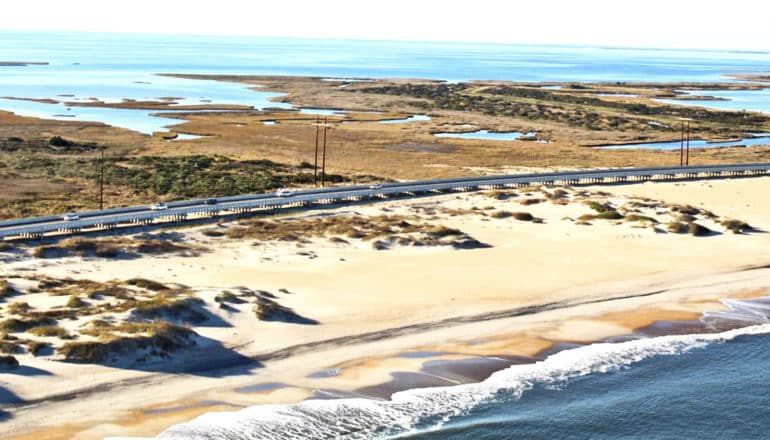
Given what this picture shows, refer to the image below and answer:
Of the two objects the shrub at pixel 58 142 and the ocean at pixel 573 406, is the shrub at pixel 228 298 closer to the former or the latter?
the ocean at pixel 573 406

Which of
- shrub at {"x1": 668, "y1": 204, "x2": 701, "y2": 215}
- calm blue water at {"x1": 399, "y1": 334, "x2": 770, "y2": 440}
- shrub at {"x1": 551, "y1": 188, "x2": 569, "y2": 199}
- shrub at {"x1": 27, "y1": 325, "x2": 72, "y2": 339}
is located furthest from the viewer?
shrub at {"x1": 551, "y1": 188, "x2": 569, "y2": 199}

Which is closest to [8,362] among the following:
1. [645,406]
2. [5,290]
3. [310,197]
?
[5,290]

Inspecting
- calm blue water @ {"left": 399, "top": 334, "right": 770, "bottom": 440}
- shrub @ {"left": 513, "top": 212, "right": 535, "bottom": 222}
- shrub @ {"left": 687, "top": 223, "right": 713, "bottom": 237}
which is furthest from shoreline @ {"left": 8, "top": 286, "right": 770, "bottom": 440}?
shrub @ {"left": 513, "top": 212, "right": 535, "bottom": 222}

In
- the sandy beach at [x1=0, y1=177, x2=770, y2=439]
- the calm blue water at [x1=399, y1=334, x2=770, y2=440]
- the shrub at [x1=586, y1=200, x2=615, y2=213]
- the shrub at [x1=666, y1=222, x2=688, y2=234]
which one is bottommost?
the calm blue water at [x1=399, y1=334, x2=770, y2=440]

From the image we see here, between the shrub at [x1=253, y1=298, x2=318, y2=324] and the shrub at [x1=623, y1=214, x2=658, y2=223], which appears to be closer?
the shrub at [x1=253, y1=298, x2=318, y2=324]

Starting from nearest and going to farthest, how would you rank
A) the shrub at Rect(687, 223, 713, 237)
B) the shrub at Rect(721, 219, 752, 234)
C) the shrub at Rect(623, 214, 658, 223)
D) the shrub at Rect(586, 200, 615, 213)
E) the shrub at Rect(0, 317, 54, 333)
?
the shrub at Rect(0, 317, 54, 333) < the shrub at Rect(687, 223, 713, 237) < the shrub at Rect(721, 219, 752, 234) < the shrub at Rect(623, 214, 658, 223) < the shrub at Rect(586, 200, 615, 213)

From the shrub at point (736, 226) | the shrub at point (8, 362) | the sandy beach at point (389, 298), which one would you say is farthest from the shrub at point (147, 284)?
the shrub at point (736, 226)

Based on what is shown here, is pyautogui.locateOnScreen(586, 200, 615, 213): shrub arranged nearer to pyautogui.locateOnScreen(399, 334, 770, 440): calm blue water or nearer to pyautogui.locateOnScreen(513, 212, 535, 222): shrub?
pyautogui.locateOnScreen(513, 212, 535, 222): shrub
